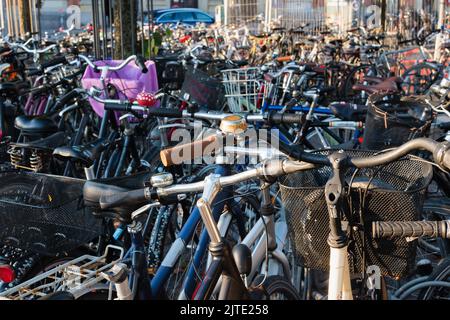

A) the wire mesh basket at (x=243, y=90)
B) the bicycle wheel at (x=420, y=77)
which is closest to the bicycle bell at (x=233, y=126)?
the wire mesh basket at (x=243, y=90)

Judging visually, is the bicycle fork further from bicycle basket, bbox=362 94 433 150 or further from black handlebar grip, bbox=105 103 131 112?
black handlebar grip, bbox=105 103 131 112

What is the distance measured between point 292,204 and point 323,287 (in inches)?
45.8

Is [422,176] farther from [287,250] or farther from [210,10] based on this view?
[210,10]

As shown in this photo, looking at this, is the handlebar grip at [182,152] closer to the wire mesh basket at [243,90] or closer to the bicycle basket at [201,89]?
the bicycle basket at [201,89]

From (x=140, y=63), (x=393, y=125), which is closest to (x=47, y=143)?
(x=140, y=63)

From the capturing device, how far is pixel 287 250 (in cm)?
296

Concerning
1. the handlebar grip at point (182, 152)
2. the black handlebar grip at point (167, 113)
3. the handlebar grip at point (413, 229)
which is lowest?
the handlebar grip at point (413, 229)

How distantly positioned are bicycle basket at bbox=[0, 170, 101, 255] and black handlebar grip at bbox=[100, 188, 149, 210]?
2.23 ft

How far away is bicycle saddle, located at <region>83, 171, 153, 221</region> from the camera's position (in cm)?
214

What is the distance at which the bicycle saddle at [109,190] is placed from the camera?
2.14 meters

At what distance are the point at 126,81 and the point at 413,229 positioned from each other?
155 inches

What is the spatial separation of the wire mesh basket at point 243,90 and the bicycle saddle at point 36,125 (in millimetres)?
1996
